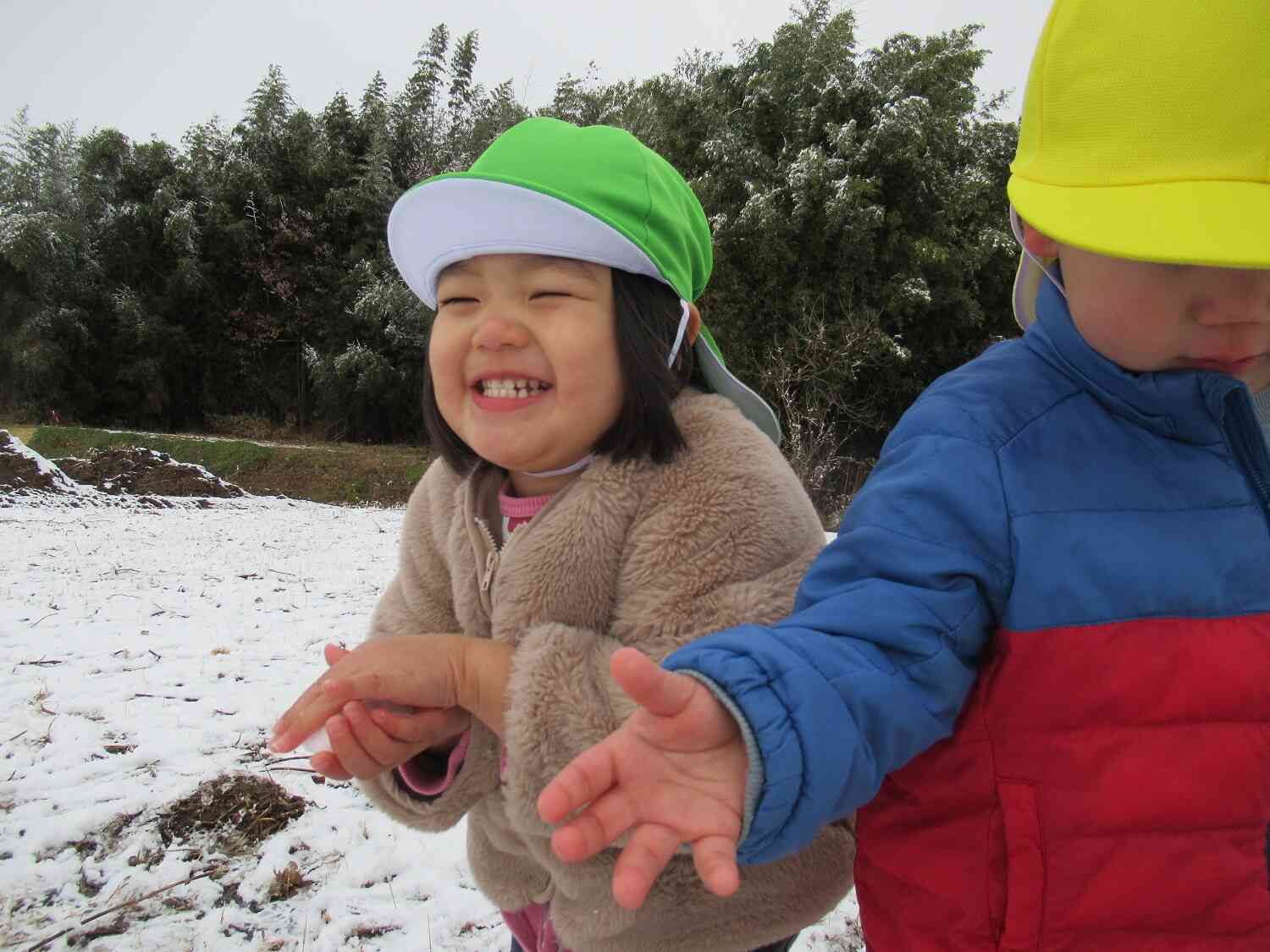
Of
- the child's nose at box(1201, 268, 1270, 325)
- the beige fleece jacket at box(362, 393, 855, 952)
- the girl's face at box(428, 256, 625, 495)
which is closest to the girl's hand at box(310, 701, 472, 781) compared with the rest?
the beige fleece jacket at box(362, 393, 855, 952)

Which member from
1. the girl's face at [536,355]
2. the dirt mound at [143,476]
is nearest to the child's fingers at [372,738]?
the girl's face at [536,355]

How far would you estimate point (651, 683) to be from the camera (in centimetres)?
59

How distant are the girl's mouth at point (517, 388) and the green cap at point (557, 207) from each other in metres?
0.16

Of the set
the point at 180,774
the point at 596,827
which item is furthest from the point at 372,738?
the point at 180,774

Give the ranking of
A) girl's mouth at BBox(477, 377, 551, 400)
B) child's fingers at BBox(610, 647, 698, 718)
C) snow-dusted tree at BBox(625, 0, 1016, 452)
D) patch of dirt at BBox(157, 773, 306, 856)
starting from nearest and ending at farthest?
child's fingers at BBox(610, 647, 698, 718), girl's mouth at BBox(477, 377, 551, 400), patch of dirt at BBox(157, 773, 306, 856), snow-dusted tree at BBox(625, 0, 1016, 452)

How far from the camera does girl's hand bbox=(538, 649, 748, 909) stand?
→ 0.59 meters

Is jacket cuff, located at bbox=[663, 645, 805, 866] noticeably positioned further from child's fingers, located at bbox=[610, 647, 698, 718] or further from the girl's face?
the girl's face

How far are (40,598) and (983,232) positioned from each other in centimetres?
1330

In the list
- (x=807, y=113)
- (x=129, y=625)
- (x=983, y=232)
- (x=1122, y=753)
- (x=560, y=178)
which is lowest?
(x=129, y=625)

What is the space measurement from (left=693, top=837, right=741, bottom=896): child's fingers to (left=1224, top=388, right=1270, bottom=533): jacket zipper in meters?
0.71

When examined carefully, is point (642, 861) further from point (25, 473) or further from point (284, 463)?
point (284, 463)

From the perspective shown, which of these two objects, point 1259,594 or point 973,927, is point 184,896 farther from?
point 1259,594

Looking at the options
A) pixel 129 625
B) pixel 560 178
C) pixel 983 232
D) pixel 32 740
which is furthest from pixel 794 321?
pixel 560 178

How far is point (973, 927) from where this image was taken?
2.65 feet
